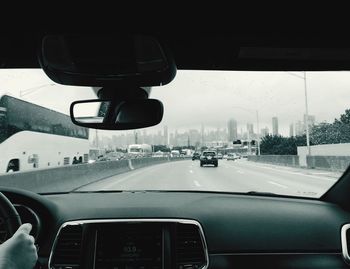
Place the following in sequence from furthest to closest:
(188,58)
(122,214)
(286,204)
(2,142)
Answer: (2,142)
(188,58)
(286,204)
(122,214)

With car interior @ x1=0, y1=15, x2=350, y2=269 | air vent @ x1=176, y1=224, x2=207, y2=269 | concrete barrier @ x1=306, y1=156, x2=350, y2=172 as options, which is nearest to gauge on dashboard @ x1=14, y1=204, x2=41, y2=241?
car interior @ x1=0, y1=15, x2=350, y2=269

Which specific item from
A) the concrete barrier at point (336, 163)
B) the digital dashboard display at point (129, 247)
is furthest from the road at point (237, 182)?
the digital dashboard display at point (129, 247)

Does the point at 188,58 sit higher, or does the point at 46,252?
the point at 188,58

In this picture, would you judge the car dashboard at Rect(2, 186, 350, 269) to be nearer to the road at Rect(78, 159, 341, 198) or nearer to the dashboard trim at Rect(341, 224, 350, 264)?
the dashboard trim at Rect(341, 224, 350, 264)

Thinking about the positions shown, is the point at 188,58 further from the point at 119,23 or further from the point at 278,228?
the point at 278,228

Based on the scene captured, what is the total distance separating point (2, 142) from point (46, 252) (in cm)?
1247

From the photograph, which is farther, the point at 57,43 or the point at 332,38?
the point at 332,38

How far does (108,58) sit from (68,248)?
164cm

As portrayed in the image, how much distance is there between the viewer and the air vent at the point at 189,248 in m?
3.52

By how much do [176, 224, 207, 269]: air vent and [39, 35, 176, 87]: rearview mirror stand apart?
1307 mm

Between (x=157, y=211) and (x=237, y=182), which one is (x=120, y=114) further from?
(x=237, y=182)

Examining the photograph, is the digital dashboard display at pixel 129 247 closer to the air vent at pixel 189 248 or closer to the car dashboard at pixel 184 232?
the car dashboard at pixel 184 232

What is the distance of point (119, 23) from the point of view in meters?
3.89

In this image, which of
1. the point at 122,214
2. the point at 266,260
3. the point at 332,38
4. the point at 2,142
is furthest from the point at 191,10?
the point at 2,142
